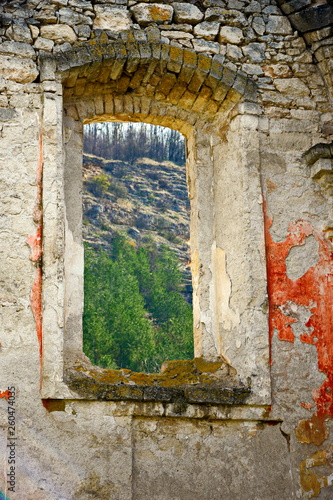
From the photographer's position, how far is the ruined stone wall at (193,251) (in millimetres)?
4773

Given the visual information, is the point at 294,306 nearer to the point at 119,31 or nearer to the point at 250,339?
the point at 250,339

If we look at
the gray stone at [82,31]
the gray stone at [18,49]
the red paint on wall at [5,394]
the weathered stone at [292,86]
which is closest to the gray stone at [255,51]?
the weathered stone at [292,86]

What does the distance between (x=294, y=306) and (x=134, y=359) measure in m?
11.0

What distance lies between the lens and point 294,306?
5.33m

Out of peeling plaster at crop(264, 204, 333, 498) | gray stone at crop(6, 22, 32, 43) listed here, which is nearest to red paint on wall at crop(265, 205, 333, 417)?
peeling plaster at crop(264, 204, 333, 498)

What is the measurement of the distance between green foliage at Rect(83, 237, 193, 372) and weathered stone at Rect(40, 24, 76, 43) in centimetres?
1001

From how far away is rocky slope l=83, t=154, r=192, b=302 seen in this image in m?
20.8

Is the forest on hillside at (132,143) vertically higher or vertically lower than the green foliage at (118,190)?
higher

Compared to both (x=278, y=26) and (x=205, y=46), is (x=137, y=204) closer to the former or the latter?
(x=278, y=26)

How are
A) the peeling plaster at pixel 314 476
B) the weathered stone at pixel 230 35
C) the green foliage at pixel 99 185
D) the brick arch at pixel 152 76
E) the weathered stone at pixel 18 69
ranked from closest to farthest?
the peeling plaster at pixel 314 476, the weathered stone at pixel 18 69, the brick arch at pixel 152 76, the weathered stone at pixel 230 35, the green foliage at pixel 99 185

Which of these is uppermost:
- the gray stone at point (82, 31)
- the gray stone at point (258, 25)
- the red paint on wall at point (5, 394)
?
the gray stone at point (258, 25)

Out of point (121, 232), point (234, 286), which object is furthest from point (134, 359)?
point (234, 286)

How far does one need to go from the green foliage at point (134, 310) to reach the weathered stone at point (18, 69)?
32.8 ft

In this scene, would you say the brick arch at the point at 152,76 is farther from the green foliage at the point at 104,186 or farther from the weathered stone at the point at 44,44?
the green foliage at the point at 104,186
